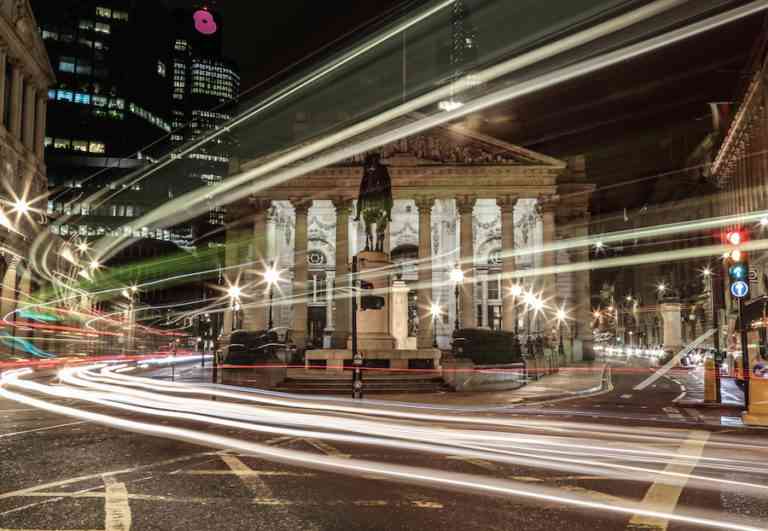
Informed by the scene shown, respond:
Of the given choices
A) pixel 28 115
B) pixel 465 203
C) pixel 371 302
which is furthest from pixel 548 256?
pixel 28 115

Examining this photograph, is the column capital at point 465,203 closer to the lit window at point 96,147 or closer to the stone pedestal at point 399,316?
the stone pedestal at point 399,316

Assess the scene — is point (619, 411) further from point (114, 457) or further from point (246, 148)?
point (246, 148)

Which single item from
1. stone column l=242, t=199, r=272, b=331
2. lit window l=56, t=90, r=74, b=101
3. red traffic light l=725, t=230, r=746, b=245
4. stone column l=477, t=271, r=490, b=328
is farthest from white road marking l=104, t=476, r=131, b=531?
lit window l=56, t=90, r=74, b=101

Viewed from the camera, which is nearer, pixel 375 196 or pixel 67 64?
pixel 375 196

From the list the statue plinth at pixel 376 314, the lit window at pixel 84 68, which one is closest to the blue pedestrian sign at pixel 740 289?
the statue plinth at pixel 376 314

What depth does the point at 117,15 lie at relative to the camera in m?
120

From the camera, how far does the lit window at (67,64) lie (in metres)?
113

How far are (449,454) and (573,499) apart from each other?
334 cm

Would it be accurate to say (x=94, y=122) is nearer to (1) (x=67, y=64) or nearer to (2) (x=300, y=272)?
(1) (x=67, y=64)

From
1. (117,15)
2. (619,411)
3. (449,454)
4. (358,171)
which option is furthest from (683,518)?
(117,15)

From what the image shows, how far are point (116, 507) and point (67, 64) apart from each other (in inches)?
4822

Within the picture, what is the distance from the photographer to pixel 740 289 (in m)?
18.0

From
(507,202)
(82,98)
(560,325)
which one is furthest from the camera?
(82,98)

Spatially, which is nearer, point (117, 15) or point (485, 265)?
point (485, 265)
